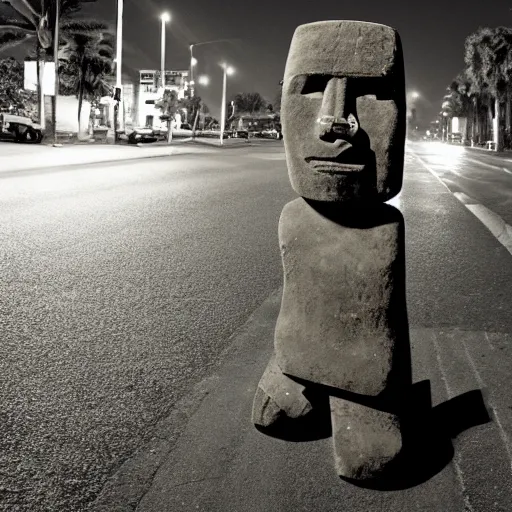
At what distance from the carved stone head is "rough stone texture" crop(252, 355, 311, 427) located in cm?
79

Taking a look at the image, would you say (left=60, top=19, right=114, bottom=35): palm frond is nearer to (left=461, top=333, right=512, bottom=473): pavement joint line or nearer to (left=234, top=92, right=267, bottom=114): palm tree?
(left=461, top=333, right=512, bottom=473): pavement joint line

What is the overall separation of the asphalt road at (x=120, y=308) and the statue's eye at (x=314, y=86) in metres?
1.52

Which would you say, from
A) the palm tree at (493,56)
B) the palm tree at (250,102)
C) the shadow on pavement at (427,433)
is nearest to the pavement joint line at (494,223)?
the shadow on pavement at (427,433)

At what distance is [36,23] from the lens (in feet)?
105

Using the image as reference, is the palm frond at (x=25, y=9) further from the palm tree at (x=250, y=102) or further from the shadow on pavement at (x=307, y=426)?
the palm tree at (x=250, y=102)

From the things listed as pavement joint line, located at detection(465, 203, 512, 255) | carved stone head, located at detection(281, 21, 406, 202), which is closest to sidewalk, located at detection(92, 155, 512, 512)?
carved stone head, located at detection(281, 21, 406, 202)

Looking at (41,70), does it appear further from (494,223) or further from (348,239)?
(348,239)

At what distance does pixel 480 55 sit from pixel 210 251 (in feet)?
159

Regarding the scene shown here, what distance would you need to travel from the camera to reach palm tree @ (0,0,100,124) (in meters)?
30.8

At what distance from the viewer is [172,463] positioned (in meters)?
2.36

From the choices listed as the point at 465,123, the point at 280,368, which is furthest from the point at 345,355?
the point at 465,123

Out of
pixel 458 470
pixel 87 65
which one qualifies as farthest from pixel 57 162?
pixel 87 65

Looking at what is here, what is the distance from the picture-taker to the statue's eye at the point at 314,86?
2.33 m

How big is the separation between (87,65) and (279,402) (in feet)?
157
